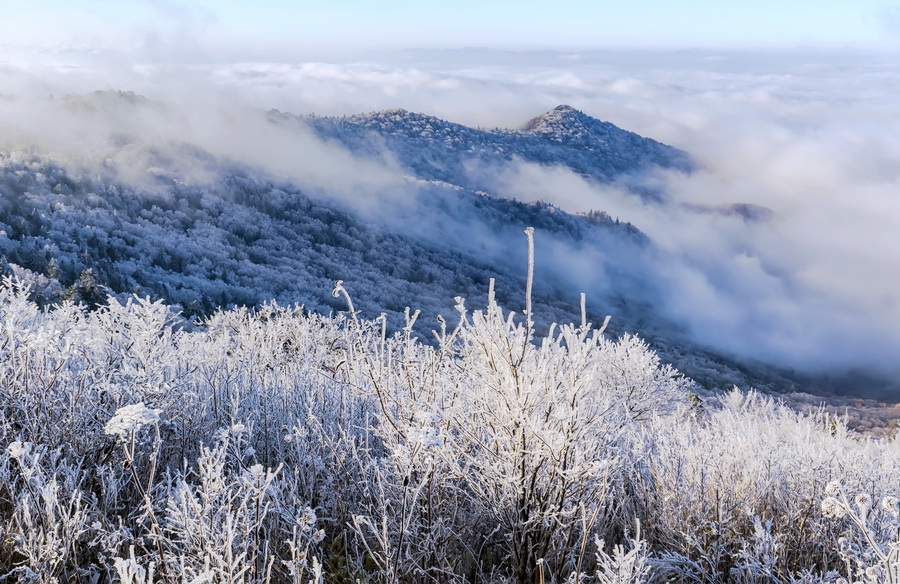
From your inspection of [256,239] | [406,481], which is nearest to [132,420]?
[406,481]

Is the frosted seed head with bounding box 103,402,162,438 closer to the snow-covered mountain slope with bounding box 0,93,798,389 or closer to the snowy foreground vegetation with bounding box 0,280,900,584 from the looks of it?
the snowy foreground vegetation with bounding box 0,280,900,584

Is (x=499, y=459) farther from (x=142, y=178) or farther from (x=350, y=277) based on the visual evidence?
(x=142, y=178)

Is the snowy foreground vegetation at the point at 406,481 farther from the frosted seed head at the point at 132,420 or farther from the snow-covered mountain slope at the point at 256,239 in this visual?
the snow-covered mountain slope at the point at 256,239

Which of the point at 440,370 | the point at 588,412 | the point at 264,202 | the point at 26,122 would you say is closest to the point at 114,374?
the point at 440,370

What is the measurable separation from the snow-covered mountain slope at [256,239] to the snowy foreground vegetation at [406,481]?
3892 cm

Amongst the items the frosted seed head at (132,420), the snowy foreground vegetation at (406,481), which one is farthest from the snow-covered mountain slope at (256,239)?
the frosted seed head at (132,420)

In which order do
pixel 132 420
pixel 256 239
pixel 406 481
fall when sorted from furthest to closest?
pixel 256 239
pixel 406 481
pixel 132 420

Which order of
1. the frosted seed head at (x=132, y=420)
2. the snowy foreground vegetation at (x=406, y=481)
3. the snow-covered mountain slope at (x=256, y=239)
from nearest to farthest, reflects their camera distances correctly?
the frosted seed head at (x=132, y=420) → the snowy foreground vegetation at (x=406, y=481) → the snow-covered mountain slope at (x=256, y=239)

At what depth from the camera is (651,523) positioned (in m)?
5.18

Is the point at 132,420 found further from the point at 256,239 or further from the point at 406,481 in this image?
the point at 256,239

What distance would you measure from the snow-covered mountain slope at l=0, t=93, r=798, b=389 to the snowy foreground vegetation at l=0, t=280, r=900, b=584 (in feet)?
128

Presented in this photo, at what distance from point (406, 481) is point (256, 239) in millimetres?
119000

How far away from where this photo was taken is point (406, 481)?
10.5ft

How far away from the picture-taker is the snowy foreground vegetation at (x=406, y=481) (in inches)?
130
